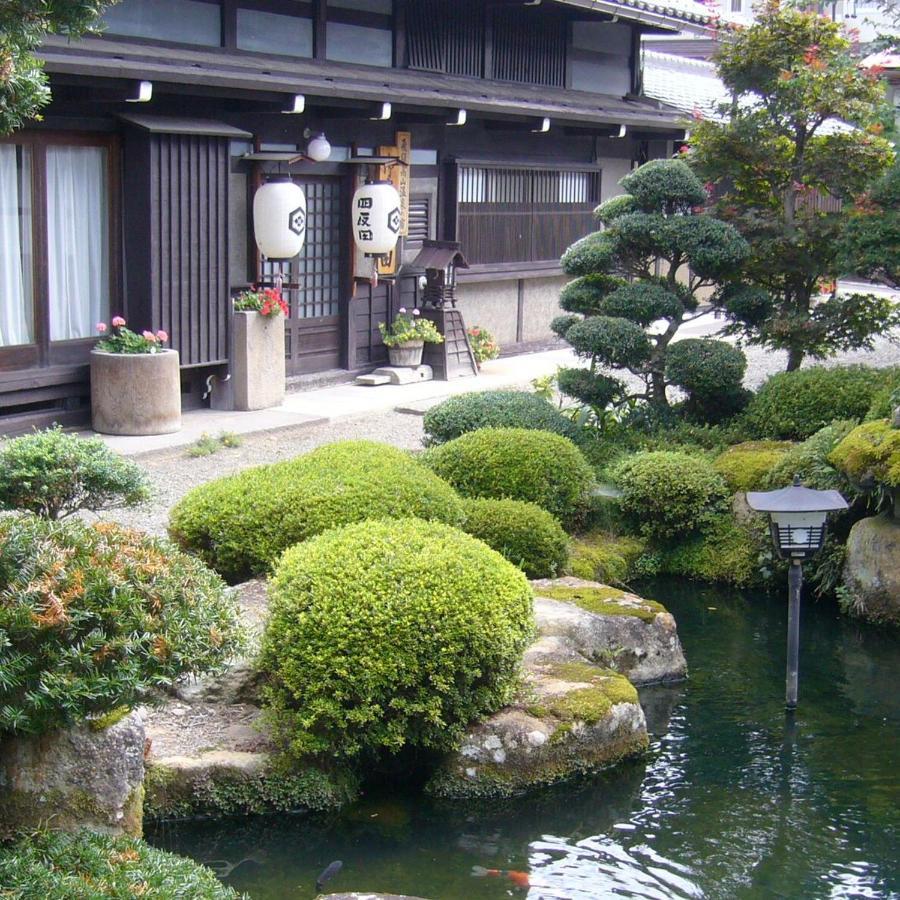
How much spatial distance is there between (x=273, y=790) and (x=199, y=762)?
1.23ft

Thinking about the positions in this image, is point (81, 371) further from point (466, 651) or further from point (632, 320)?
point (466, 651)

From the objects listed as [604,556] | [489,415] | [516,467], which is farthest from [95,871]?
[489,415]

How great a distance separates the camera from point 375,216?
51.0 ft

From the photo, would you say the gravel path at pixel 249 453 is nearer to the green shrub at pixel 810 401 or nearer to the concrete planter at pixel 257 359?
the concrete planter at pixel 257 359

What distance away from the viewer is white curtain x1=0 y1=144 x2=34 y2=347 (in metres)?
12.1

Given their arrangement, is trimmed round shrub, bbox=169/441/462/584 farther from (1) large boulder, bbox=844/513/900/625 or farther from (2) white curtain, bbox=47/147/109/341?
(2) white curtain, bbox=47/147/109/341

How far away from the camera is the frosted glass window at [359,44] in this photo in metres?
15.4

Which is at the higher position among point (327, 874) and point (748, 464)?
point (748, 464)

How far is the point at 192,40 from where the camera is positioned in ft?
44.5

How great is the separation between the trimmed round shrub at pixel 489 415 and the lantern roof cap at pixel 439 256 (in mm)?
5195

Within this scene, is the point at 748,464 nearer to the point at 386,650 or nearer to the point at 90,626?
the point at 386,650

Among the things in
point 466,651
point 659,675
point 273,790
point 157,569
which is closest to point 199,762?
point 273,790

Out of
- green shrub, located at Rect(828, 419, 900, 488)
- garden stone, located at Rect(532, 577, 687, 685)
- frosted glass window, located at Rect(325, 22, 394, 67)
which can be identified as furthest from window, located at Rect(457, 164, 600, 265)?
garden stone, located at Rect(532, 577, 687, 685)

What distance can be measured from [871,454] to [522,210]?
430 inches
